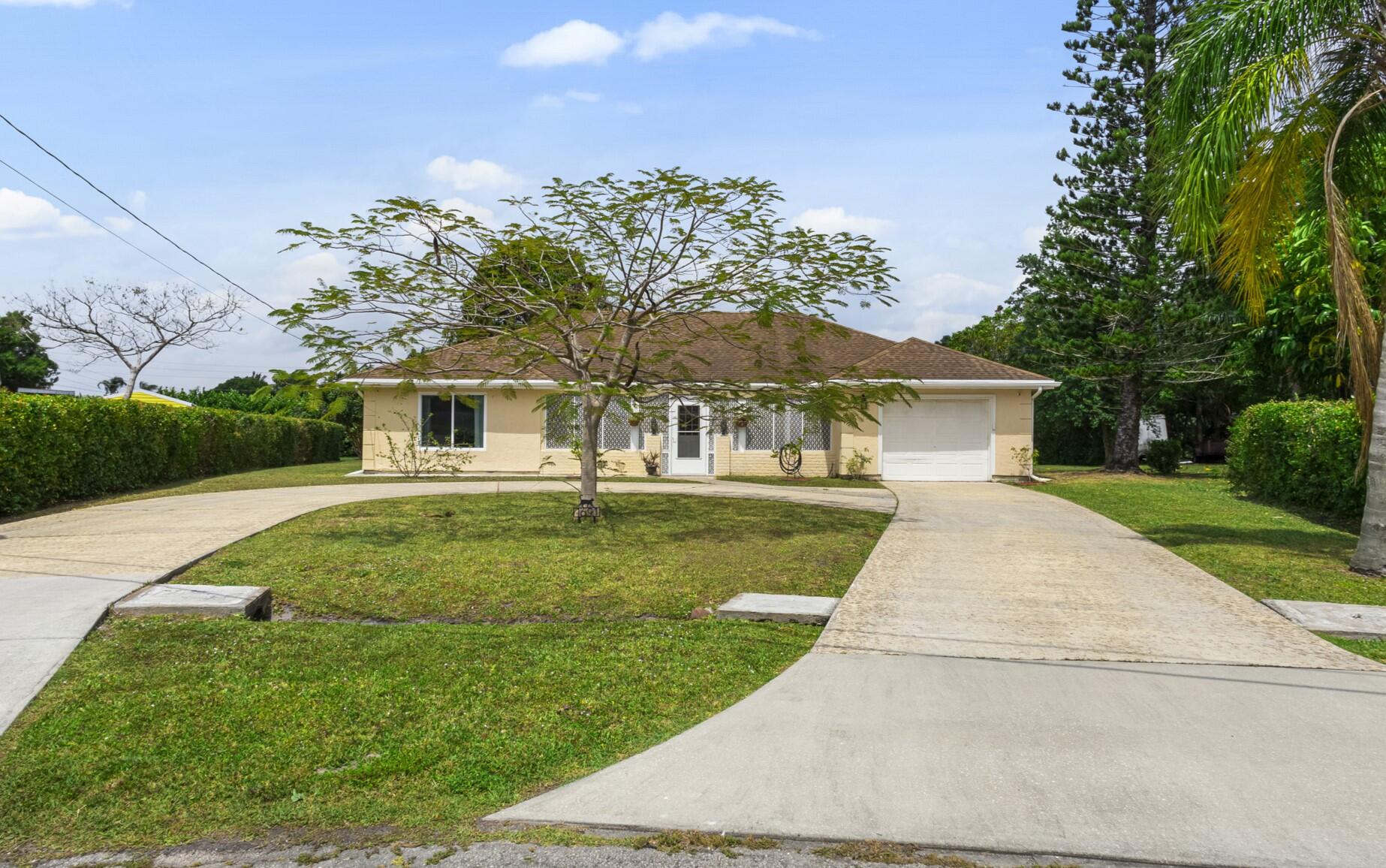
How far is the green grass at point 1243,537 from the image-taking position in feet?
28.2

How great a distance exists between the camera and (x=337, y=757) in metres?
4.40

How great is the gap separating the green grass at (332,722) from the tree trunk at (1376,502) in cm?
619

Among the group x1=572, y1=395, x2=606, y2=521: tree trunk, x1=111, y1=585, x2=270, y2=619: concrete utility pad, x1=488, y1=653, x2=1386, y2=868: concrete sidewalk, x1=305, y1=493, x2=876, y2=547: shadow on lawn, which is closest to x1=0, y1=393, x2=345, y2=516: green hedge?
x1=305, y1=493, x2=876, y2=547: shadow on lawn

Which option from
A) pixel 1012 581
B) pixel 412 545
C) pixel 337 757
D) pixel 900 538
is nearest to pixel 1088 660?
pixel 1012 581

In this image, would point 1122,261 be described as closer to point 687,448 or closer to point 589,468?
point 687,448

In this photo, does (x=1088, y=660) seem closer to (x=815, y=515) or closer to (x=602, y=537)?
(x=602, y=537)

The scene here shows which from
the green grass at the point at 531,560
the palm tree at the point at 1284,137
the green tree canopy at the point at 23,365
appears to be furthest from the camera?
the green tree canopy at the point at 23,365

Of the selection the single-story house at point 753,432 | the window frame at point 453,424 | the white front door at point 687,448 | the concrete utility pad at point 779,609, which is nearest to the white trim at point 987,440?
the single-story house at point 753,432

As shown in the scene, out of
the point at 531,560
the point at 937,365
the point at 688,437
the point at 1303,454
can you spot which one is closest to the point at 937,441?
the point at 937,365

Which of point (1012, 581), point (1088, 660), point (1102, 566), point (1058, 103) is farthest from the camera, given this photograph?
point (1058, 103)

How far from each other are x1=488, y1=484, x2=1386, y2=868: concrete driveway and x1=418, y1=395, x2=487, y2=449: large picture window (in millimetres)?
16451

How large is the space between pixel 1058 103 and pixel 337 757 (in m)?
25.3

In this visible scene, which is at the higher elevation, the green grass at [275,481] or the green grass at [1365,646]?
the green grass at [275,481]

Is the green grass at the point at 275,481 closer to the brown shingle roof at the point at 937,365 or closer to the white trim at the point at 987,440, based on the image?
the white trim at the point at 987,440
